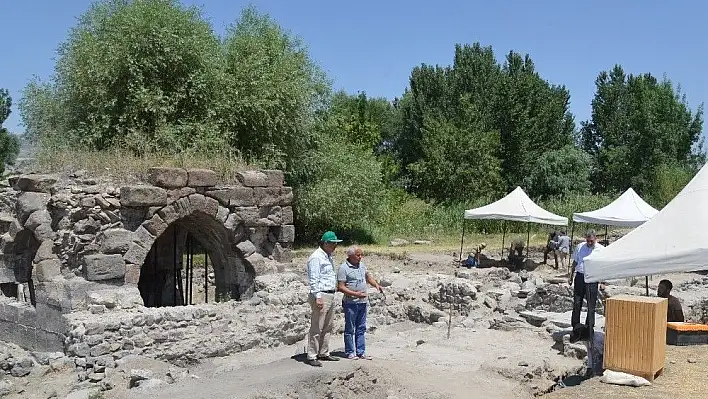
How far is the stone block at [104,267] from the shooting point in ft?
35.3

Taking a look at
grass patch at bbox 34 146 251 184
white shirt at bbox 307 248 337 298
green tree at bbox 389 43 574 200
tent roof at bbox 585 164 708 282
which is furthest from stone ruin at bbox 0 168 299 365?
green tree at bbox 389 43 574 200

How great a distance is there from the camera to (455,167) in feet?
132

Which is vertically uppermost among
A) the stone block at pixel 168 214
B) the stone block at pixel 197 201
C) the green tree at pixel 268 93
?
the green tree at pixel 268 93

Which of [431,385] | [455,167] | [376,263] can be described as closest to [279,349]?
[431,385]

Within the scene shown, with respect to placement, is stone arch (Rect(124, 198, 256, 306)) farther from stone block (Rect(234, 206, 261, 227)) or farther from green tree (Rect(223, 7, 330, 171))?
green tree (Rect(223, 7, 330, 171))

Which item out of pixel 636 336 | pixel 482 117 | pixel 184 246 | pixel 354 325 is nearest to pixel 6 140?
pixel 482 117

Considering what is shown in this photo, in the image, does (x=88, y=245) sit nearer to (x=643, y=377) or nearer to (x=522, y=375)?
(x=522, y=375)

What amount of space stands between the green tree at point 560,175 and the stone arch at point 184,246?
29.5 meters

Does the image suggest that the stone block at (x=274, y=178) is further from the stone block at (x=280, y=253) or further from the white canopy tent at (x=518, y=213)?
the white canopy tent at (x=518, y=213)

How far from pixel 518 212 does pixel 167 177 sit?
38.7 feet

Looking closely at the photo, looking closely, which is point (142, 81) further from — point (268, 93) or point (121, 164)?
point (121, 164)

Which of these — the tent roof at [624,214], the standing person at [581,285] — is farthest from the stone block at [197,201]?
the tent roof at [624,214]

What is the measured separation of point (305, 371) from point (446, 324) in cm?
477

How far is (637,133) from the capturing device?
44281 mm
